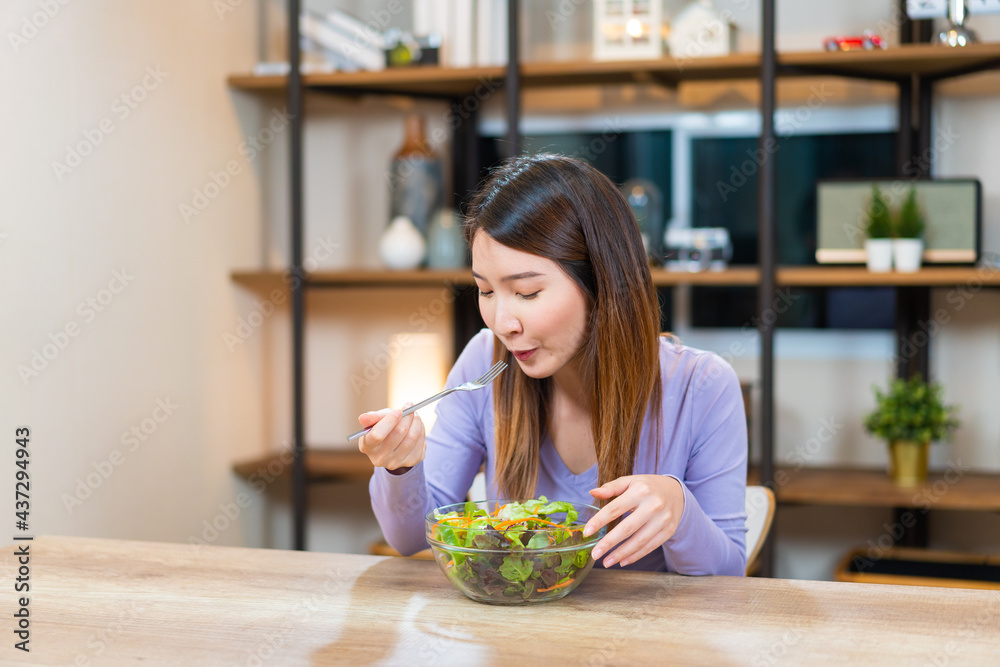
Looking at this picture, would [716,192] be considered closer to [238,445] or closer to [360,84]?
[360,84]

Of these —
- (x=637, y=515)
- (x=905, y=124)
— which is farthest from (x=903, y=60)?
(x=637, y=515)

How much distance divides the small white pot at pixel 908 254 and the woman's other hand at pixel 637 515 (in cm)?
168

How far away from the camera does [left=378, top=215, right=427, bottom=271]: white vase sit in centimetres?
292

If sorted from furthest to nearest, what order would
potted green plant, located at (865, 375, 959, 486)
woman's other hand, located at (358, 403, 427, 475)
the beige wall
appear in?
potted green plant, located at (865, 375, 959, 486) < the beige wall < woman's other hand, located at (358, 403, 427, 475)

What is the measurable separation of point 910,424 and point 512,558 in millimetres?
1892

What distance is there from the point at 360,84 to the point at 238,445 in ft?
3.96

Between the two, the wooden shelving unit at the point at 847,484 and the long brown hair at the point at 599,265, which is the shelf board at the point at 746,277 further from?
the long brown hair at the point at 599,265

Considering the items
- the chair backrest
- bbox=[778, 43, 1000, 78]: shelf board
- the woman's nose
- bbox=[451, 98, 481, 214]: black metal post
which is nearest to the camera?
the woman's nose

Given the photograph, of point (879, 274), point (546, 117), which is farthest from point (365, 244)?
point (879, 274)

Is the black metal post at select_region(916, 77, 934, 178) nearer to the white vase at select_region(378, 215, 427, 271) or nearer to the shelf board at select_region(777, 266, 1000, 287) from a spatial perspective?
the shelf board at select_region(777, 266, 1000, 287)

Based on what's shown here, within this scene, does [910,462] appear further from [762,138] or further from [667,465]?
[667,465]

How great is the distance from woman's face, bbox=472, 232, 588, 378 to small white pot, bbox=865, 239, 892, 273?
4.91 ft

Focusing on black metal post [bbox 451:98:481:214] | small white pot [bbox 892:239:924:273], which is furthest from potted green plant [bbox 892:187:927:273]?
black metal post [bbox 451:98:481:214]

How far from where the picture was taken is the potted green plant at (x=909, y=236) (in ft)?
8.31
